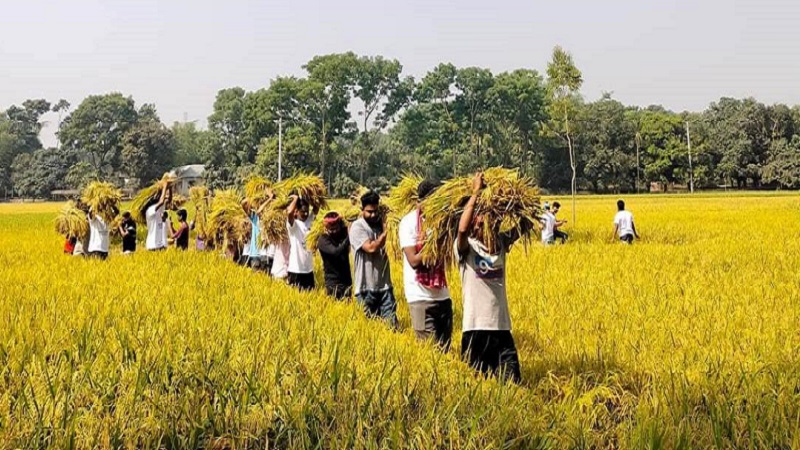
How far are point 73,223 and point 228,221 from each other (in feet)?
7.57

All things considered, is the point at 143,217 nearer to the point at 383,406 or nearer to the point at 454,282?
A: the point at 454,282

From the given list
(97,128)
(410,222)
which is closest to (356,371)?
(410,222)

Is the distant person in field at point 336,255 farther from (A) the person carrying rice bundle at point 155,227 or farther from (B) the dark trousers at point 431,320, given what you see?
(A) the person carrying rice bundle at point 155,227

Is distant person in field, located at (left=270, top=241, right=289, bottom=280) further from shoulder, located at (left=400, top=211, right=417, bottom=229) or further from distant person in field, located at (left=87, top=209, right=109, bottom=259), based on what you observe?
Result: shoulder, located at (left=400, top=211, right=417, bottom=229)

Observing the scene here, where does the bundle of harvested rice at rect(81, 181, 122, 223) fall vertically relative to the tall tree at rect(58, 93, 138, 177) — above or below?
below

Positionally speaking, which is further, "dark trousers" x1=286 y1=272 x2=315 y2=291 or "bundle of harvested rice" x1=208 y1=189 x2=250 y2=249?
"bundle of harvested rice" x1=208 y1=189 x2=250 y2=249

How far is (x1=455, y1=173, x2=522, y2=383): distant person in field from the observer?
3.86 meters

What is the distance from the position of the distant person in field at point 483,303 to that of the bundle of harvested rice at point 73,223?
7.58m

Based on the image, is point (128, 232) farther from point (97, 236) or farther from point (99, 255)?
point (99, 255)

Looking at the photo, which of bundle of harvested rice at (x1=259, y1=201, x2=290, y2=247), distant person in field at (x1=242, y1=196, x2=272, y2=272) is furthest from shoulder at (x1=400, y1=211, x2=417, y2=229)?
distant person in field at (x1=242, y1=196, x2=272, y2=272)

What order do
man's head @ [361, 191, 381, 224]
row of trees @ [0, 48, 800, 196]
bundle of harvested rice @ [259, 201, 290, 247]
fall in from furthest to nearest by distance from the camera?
row of trees @ [0, 48, 800, 196]
bundle of harvested rice @ [259, 201, 290, 247]
man's head @ [361, 191, 381, 224]

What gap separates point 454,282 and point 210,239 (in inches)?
201

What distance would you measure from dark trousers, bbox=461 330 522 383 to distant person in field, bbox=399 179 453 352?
0.45 meters

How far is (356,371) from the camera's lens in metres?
3.20
